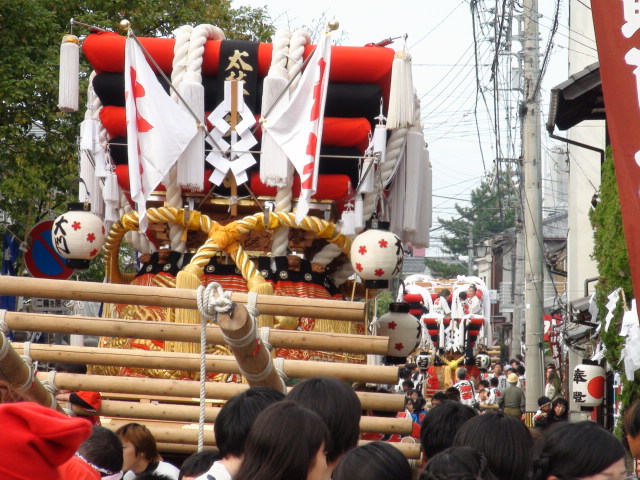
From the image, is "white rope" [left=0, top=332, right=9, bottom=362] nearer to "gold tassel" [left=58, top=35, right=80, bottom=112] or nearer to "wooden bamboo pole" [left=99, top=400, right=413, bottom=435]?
"wooden bamboo pole" [left=99, top=400, right=413, bottom=435]

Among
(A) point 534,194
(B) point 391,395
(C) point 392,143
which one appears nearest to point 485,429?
(B) point 391,395

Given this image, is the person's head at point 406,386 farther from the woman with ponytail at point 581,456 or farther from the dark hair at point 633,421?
the woman with ponytail at point 581,456

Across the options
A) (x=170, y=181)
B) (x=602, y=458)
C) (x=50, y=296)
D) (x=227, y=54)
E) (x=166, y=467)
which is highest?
(x=227, y=54)

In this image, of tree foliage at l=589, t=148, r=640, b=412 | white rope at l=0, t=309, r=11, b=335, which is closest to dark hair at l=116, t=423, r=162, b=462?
white rope at l=0, t=309, r=11, b=335

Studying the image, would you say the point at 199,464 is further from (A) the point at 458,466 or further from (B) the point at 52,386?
(B) the point at 52,386

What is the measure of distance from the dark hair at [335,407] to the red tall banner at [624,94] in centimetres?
206

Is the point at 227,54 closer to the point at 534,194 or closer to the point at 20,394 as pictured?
the point at 20,394

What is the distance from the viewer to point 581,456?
3.91 m

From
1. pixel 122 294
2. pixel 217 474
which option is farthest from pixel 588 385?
pixel 217 474

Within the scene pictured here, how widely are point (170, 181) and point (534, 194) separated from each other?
34.0 feet

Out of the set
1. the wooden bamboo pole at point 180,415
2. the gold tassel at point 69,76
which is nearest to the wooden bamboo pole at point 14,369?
the wooden bamboo pole at point 180,415

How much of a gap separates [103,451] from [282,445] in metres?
1.93

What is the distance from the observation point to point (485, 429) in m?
4.07

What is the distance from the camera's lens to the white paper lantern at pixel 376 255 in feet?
25.3
